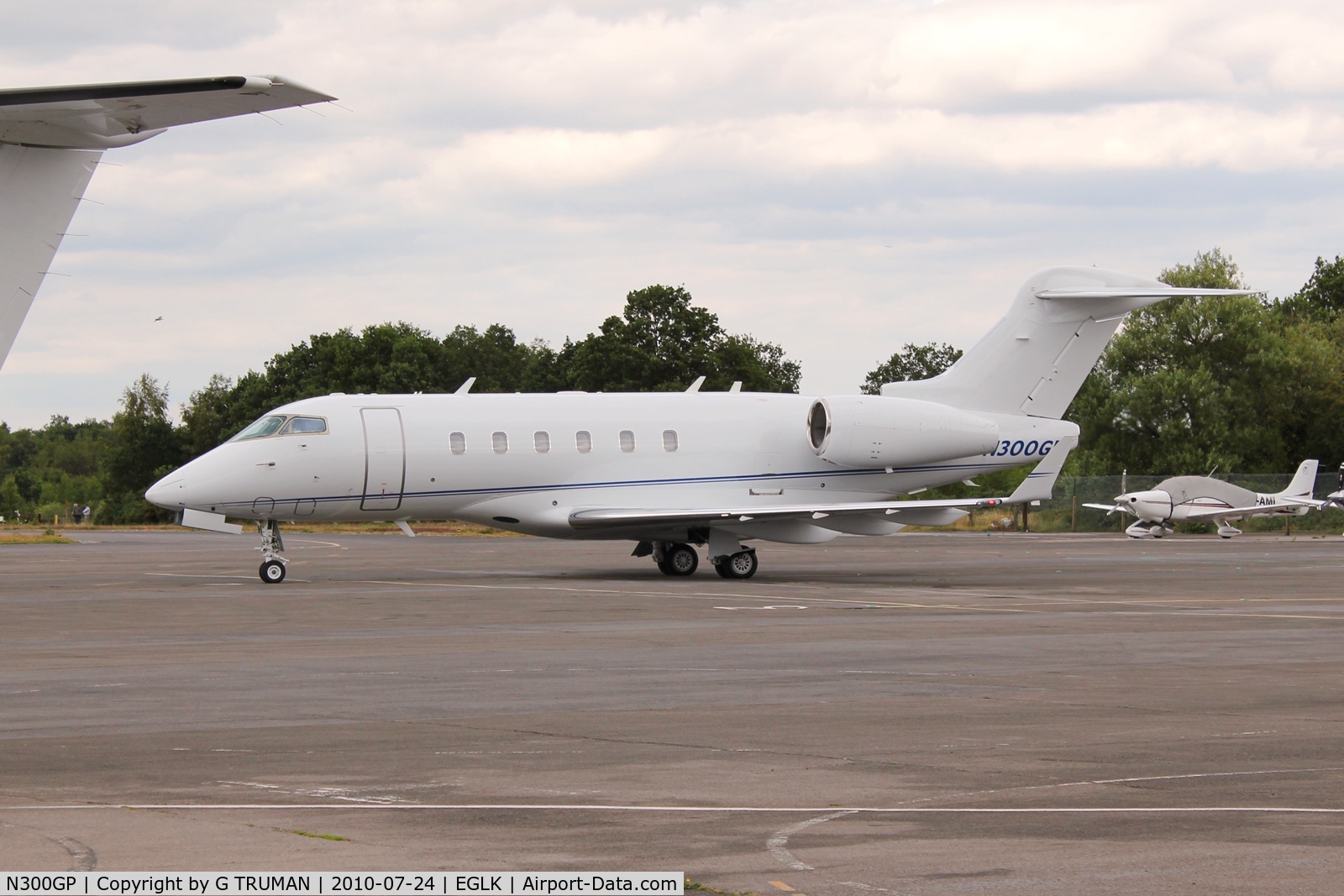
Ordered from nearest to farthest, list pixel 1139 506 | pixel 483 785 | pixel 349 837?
pixel 349 837, pixel 483 785, pixel 1139 506

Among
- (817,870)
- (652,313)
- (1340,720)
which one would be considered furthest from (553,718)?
(652,313)

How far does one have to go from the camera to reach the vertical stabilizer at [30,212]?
10578 mm

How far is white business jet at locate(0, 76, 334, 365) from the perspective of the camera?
991 cm

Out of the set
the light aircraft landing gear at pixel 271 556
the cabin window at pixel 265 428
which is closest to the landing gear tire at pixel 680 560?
the light aircraft landing gear at pixel 271 556

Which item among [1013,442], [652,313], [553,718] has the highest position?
[652,313]

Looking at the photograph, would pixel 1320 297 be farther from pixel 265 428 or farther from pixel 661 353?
pixel 265 428

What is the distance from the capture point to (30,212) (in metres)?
10.8

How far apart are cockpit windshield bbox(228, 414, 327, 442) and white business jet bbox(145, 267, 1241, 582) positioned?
34mm

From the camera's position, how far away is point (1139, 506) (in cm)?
5478

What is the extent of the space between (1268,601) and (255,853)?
1997cm

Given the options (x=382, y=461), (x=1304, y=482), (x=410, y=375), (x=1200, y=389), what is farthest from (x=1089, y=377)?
(x=382, y=461)

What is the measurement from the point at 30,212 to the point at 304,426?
16188 millimetres

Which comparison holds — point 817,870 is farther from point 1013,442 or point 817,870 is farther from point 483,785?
point 1013,442
